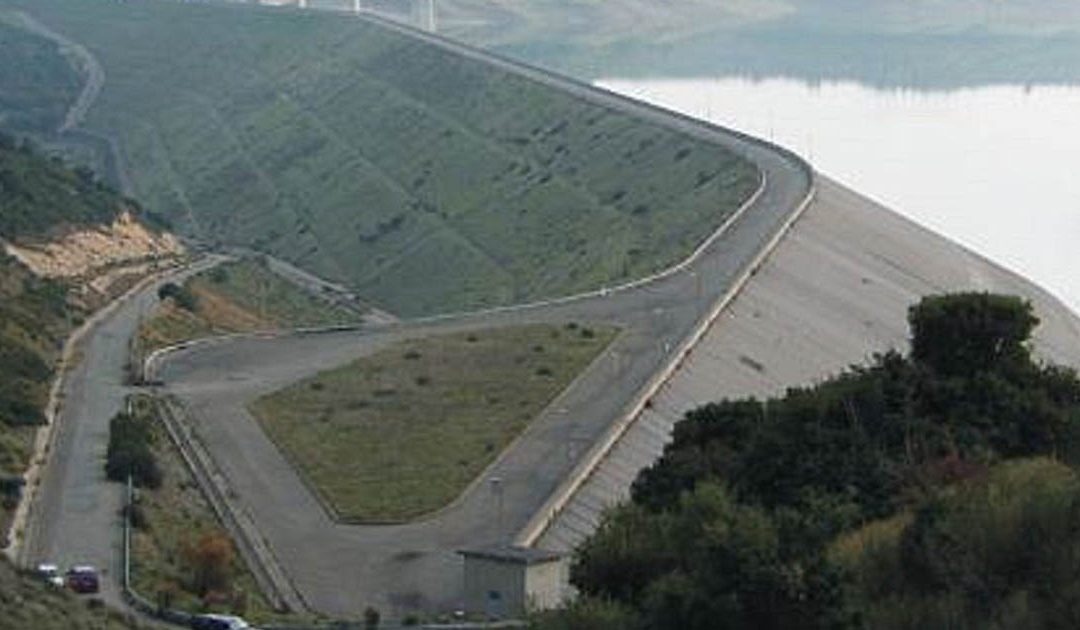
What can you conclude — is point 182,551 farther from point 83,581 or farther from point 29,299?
point 29,299

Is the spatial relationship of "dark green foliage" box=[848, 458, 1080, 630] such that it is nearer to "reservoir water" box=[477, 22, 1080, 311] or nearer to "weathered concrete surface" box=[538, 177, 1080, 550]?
"weathered concrete surface" box=[538, 177, 1080, 550]

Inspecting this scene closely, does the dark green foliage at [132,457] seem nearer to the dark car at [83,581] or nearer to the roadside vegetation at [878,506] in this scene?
the dark car at [83,581]

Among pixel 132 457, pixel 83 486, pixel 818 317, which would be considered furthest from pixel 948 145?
pixel 83 486

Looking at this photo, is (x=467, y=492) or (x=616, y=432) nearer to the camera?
(x=467, y=492)

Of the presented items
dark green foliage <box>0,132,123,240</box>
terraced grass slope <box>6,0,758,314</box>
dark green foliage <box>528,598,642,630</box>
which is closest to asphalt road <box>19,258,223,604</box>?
dark green foliage <box>528,598,642,630</box>

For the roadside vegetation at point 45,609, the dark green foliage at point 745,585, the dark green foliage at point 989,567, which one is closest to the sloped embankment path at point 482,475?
the roadside vegetation at point 45,609

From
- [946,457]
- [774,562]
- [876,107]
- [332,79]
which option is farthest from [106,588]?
[876,107]

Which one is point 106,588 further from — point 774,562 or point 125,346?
point 125,346
